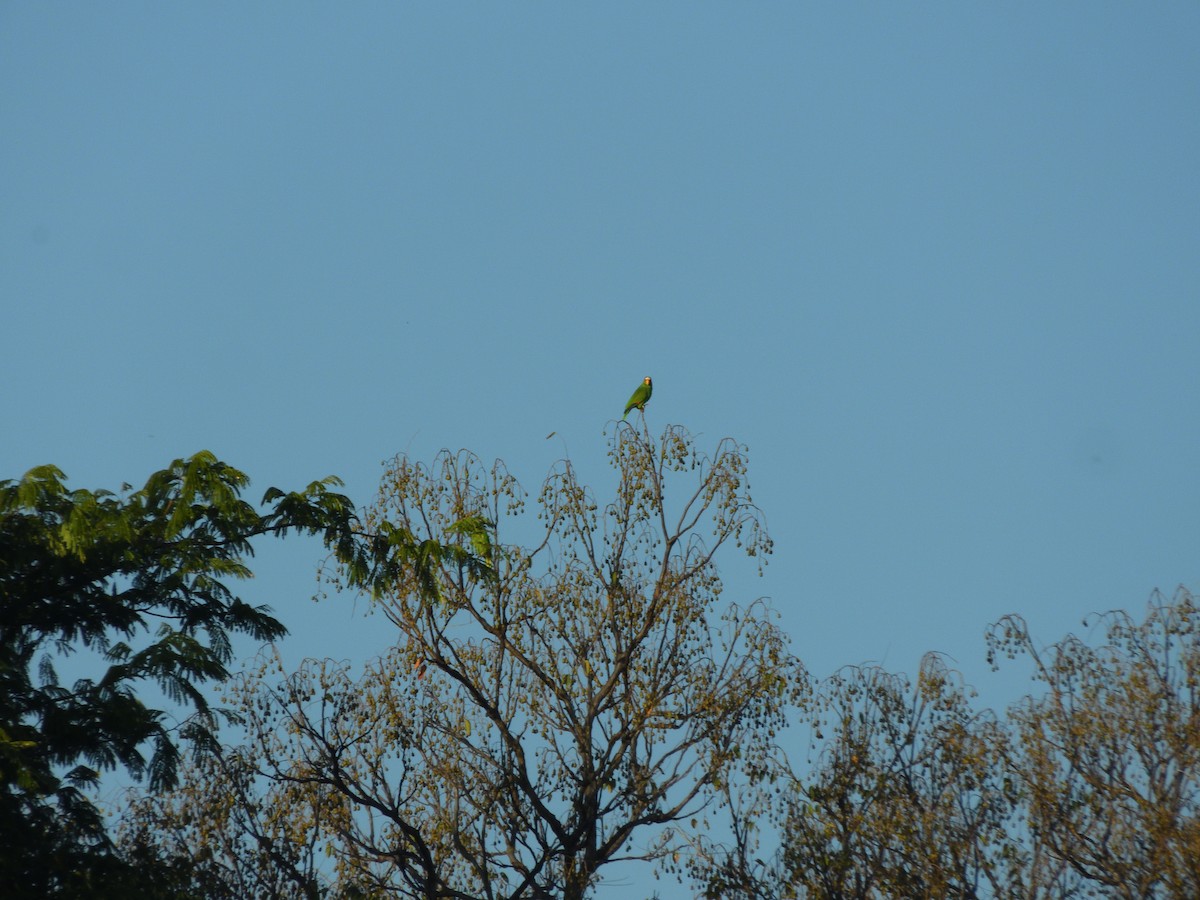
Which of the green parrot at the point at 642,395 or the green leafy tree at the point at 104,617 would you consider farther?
the green parrot at the point at 642,395

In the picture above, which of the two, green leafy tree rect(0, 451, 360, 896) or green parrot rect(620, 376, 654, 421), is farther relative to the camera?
green parrot rect(620, 376, 654, 421)

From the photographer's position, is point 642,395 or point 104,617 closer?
point 104,617

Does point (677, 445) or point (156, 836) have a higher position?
point (677, 445)

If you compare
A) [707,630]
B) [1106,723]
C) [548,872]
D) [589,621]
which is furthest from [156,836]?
[1106,723]

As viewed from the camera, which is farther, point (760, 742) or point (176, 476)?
point (760, 742)

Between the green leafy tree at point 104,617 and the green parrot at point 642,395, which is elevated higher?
the green parrot at point 642,395

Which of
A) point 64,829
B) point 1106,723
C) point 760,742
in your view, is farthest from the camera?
point 760,742

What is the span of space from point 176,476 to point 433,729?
704 cm

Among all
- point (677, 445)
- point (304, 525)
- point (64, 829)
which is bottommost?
point (64, 829)

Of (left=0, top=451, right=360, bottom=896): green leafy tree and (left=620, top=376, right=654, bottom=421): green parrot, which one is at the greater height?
(left=620, top=376, right=654, bottom=421): green parrot

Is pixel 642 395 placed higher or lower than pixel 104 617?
higher

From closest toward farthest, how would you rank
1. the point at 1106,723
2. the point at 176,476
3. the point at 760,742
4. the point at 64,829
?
the point at 64,829 < the point at 176,476 < the point at 1106,723 < the point at 760,742

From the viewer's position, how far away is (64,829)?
10.7 m

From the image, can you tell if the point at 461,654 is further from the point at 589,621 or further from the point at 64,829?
the point at 64,829
